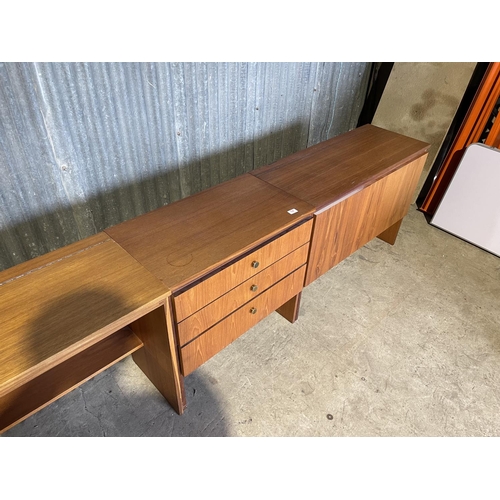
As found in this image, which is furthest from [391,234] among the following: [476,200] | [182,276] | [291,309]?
[182,276]

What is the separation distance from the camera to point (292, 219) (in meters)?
1.59

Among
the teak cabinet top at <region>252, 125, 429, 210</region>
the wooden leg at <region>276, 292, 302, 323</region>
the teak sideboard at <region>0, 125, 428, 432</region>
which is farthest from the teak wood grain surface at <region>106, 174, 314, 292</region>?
the wooden leg at <region>276, 292, 302, 323</region>

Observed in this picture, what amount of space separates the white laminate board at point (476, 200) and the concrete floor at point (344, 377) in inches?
14.6

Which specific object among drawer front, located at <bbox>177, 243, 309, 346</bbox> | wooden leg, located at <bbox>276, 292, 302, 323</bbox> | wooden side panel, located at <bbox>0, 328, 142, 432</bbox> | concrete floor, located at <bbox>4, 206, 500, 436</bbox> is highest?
drawer front, located at <bbox>177, 243, 309, 346</bbox>

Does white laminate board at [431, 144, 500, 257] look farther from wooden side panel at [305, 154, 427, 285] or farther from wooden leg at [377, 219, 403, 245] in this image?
wooden side panel at [305, 154, 427, 285]

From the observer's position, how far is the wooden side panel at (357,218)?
72.1 inches

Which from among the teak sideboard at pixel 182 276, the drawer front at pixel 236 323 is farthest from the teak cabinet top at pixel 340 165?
the drawer front at pixel 236 323

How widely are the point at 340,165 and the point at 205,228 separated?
2.94 feet

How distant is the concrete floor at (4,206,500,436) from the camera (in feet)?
5.55

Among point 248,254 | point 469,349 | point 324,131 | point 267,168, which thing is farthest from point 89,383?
point 324,131

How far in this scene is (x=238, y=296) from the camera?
5.08 ft

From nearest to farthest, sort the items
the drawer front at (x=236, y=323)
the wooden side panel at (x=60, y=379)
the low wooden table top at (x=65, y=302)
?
the low wooden table top at (x=65, y=302) → the wooden side panel at (x=60, y=379) → the drawer front at (x=236, y=323)

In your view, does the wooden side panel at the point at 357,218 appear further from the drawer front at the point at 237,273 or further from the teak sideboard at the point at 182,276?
the drawer front at the point at 237,273

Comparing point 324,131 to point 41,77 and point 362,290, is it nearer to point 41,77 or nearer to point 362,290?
point 362,290
